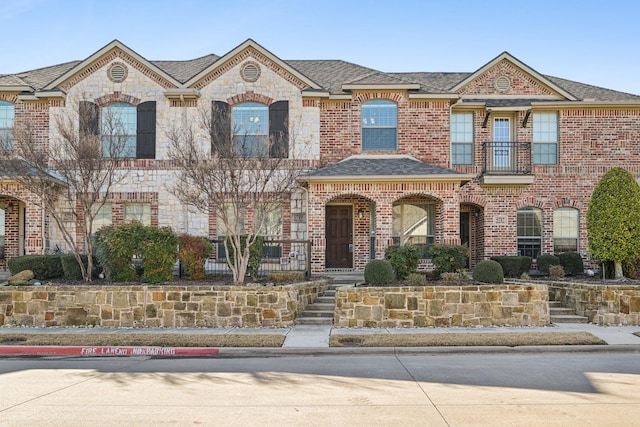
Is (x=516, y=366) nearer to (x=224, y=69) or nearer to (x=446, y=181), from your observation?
(x=446, y=181)

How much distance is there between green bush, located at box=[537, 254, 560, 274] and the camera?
1855 centimetres

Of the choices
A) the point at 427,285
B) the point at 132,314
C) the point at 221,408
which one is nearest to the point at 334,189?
the point at 427,285

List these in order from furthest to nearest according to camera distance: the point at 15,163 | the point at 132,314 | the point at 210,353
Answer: the point at 15,163
the point at 132,314
the point at 210,353

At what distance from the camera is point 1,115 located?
63.8 feet

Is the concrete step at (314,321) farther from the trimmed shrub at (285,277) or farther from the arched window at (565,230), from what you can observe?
the arched window at (565,230)

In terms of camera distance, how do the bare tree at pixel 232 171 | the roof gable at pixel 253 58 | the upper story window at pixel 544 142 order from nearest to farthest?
the bare tree at pixel 232 171
the roof gable at pixel 253 58
the upper story window at pixel 544 142

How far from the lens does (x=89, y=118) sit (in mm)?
17344

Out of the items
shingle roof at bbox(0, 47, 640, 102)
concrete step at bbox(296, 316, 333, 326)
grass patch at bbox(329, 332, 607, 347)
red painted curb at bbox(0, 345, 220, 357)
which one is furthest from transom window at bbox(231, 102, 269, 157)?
red painted curb at bbox(0, 345, 220, 357)

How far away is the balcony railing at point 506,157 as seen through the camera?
20.0 metres

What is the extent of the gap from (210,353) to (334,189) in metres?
8.61

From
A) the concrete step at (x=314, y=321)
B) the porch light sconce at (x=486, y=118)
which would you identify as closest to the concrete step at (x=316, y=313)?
the concrete step at (x=314, y=321)

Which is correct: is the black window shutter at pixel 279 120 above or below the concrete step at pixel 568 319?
above

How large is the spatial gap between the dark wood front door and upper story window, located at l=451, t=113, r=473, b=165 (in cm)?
463

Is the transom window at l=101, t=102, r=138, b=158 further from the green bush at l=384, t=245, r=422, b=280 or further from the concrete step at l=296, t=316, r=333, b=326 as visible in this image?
the green bush at l=384, t=245, r=422, b=280
